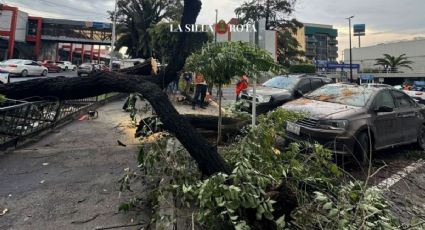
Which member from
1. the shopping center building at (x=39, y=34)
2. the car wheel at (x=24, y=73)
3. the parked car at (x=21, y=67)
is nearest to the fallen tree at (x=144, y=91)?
the parked car at (x=21, y=67)

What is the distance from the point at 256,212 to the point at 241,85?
3652mm

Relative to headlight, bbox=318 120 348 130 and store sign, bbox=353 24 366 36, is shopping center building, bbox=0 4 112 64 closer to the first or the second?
headlight, bbox=318 120 348 130

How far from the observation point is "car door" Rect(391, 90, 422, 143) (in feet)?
22.9

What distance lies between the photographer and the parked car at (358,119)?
565 cm

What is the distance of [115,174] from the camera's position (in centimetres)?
518

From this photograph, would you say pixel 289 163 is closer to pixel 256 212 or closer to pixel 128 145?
pixel 256 212

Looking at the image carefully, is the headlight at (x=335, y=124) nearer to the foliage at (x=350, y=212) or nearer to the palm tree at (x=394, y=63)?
the foliage at (x=350, y=212)

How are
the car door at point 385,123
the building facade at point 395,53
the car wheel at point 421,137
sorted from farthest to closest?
1. the building facade at point 395,53
2. the car wheel at point 421,137
3. the car door at point 385,123

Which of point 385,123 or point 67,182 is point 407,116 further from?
point 67,182

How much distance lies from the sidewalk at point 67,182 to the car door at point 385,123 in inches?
175

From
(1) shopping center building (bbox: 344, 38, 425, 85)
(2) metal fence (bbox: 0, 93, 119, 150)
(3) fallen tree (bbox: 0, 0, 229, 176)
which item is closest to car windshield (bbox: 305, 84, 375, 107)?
(3) fallen tree (bbox: 0, 0, 229, 176)

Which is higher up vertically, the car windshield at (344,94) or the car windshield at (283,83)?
the car windshield at (283,83)

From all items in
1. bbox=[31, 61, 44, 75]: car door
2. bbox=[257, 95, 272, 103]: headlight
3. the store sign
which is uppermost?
the store sign

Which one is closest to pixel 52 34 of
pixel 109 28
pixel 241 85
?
pixel 109 28
